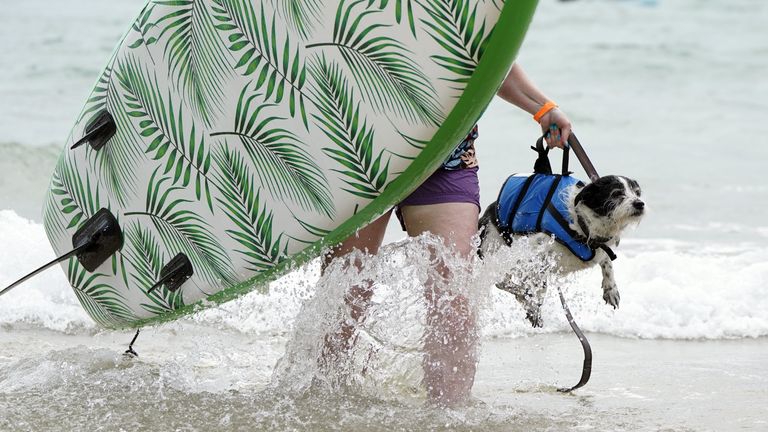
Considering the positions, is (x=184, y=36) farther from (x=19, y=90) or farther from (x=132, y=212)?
(x=19, y=90)

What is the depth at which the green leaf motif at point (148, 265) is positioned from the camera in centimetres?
313

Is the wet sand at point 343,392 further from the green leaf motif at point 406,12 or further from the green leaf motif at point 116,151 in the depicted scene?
the green leaf motif at point 406,12

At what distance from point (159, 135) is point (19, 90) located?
10.0m

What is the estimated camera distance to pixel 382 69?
2.69 metres

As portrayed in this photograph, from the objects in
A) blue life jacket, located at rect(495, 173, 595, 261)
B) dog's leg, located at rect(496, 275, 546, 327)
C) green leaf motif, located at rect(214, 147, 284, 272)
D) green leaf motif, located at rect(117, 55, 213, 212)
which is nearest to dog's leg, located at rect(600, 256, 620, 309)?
blue life jacket, located at rect(495, 173, 595, 261)

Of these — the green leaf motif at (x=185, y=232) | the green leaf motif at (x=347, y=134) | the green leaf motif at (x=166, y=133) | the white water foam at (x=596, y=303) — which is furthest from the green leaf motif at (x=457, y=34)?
the white water foam at (x=596, y=303)

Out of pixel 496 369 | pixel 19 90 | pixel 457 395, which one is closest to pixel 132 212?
pixel 457 395

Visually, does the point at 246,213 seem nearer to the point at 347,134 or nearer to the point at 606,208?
the point at 347,134

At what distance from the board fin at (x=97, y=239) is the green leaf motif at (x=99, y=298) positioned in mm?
105

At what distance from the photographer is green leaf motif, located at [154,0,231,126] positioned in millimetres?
2898

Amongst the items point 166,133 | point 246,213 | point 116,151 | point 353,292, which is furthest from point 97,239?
point 353,292

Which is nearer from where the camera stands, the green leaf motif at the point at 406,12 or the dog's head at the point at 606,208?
the green leaf motif at the point at 406,12

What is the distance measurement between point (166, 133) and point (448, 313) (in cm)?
103

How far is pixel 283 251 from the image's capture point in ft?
9.53
